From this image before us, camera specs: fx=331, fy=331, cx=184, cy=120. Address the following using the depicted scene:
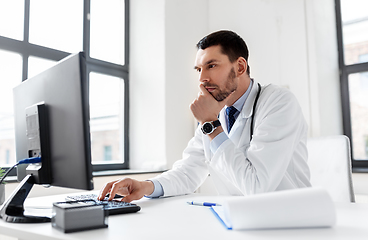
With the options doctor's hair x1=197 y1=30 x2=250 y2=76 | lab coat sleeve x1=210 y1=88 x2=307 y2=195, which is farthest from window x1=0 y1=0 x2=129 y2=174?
lab coat sleeve x1=210 y1=88 x2=307 y2=195

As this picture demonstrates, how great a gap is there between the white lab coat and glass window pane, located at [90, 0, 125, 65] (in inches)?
64.6

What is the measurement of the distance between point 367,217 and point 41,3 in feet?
7.98

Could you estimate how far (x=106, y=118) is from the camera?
281 cm

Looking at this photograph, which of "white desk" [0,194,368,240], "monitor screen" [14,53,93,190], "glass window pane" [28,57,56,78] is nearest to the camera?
"white desk" [0,194,368,240]

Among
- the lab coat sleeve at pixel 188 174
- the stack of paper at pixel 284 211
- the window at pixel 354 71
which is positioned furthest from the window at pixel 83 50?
the window at pixel 354 71

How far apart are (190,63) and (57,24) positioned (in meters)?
1.20

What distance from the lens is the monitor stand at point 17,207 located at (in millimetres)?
826

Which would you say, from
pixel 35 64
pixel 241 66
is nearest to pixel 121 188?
pixel 241 66

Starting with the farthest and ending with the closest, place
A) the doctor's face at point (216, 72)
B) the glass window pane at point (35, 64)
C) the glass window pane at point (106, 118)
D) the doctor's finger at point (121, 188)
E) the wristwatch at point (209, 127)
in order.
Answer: the glass window pane at point (106, 118)
the glass window pane at point (35, 64)
the doctor's face at point (216, 72)
the wristwatch at point (209, 127)
the doctor's finger at point (121, 188)

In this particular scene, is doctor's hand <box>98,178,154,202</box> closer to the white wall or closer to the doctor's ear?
the doctor's ear

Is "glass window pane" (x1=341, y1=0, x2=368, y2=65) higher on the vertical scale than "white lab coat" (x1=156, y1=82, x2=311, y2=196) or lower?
higher

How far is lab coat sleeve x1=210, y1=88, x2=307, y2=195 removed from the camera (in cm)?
111

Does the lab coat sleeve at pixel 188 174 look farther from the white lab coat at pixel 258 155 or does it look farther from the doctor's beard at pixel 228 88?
the doctor's beard at pixel 228 88

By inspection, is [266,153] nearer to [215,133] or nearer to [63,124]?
[215,133]
